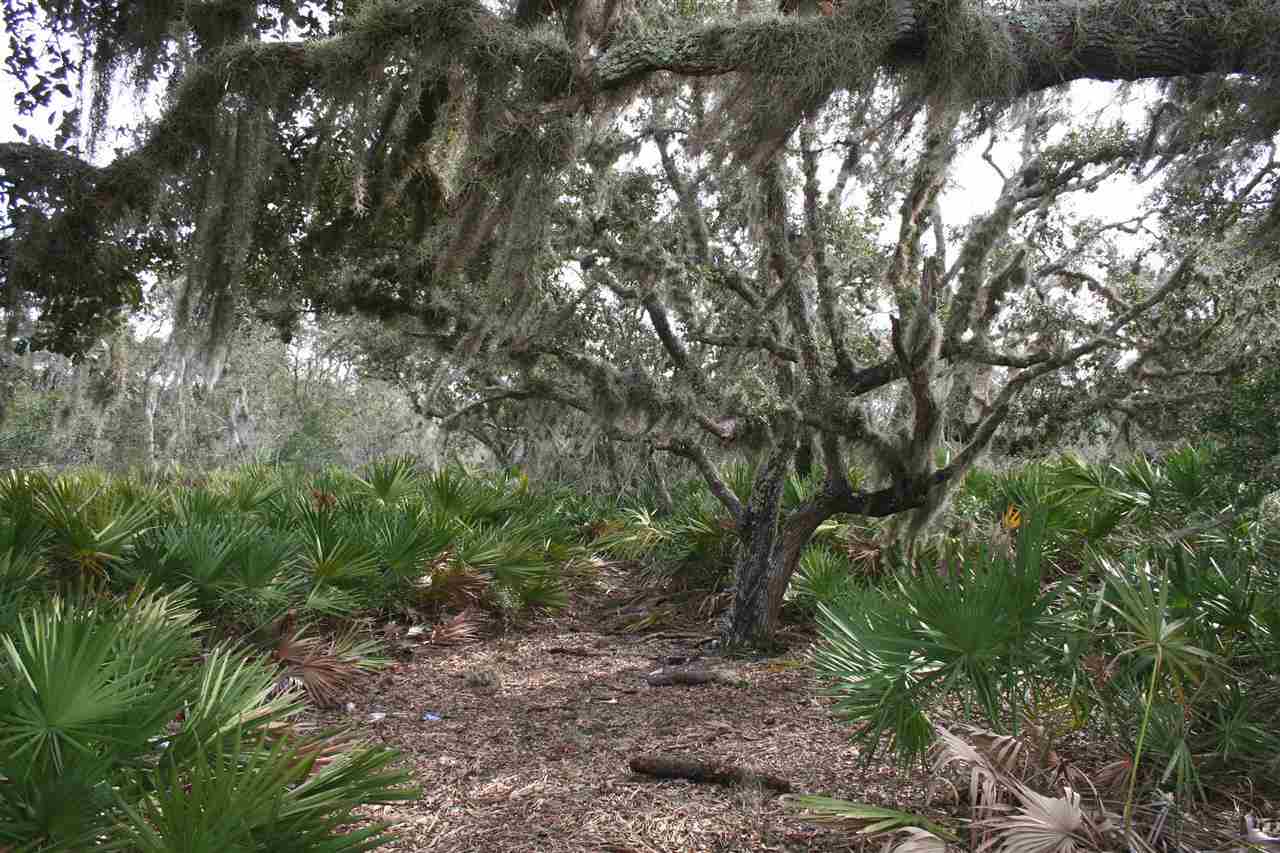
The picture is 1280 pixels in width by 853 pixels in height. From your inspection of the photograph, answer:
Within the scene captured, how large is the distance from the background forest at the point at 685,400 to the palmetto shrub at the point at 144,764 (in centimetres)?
1

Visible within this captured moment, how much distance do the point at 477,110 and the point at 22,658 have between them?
2854 millimetres

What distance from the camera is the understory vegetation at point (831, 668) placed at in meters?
2.02

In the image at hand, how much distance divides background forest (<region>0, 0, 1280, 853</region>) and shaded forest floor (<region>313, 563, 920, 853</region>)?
7 centimetres

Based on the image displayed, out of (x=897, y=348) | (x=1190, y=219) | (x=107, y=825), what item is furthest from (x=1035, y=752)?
(x=1190, y=219)

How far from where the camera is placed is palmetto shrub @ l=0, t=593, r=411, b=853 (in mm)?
1812

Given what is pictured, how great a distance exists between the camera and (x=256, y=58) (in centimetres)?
379

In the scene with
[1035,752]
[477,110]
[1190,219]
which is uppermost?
[1190,219]

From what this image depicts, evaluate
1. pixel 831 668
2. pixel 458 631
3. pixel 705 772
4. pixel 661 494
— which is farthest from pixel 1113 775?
pixel 661 494

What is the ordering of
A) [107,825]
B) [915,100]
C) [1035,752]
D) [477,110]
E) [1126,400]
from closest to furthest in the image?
[107,825] < [1035,752] < [915,100] < [477,110] < [1126,400]

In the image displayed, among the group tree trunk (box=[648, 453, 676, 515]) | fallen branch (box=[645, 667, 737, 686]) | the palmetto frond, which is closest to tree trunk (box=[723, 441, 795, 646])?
fallen branch (box=[645, 667, 737, 686])

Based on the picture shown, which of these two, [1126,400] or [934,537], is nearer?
[934,537]

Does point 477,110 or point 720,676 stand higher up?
point 477,110

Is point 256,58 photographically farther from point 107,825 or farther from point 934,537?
point 934,537

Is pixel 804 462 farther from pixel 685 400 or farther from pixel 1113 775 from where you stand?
pixel 1113 775
